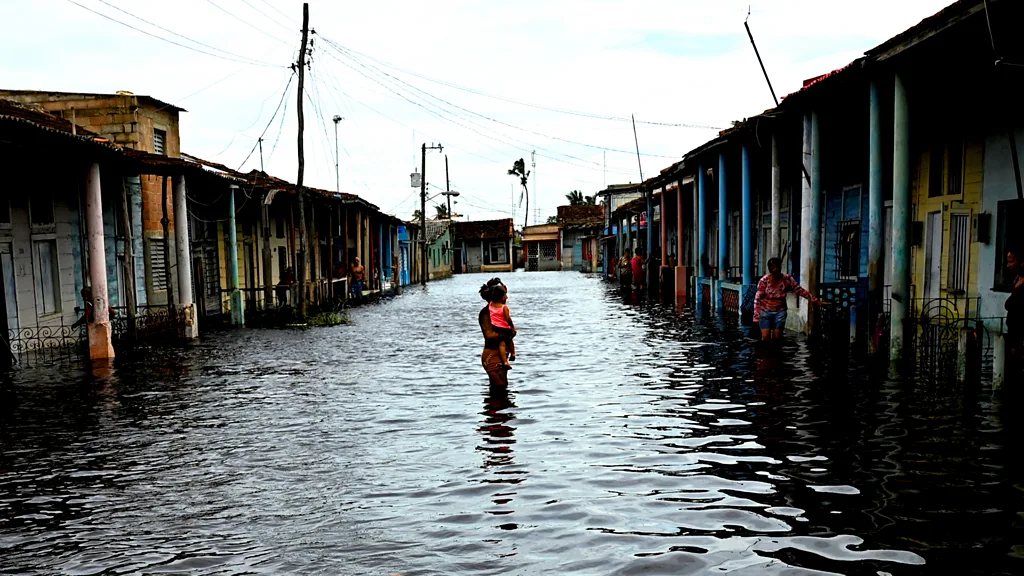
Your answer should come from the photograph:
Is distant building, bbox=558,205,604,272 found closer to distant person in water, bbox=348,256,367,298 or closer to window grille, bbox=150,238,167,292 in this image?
distant person in water, bbox=348,256,367,298

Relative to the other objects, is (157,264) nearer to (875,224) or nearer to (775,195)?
(775,195)

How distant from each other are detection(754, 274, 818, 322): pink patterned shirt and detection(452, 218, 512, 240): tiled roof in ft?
219

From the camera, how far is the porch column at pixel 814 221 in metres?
15.3

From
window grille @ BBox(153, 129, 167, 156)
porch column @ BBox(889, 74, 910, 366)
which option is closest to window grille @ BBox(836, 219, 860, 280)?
porch column @ BBox(889, 74, 910, 366)

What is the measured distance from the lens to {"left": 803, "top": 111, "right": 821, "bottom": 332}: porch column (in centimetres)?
1529

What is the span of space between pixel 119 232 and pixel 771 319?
625 inches

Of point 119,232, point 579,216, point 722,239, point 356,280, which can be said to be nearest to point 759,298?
point 722,239

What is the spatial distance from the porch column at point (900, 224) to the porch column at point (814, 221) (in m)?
3.13

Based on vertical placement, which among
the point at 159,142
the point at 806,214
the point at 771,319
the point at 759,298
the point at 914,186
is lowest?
the point at 771,319

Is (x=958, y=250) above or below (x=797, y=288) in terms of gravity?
above

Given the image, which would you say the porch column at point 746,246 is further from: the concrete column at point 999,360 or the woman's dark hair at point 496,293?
the concrete column at point 999,360

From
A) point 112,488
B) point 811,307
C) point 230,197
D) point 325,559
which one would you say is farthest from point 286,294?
point 325,559

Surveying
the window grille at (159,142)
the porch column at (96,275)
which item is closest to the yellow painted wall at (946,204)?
the porch column at (96,275)

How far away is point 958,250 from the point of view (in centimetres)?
1390
